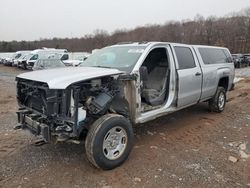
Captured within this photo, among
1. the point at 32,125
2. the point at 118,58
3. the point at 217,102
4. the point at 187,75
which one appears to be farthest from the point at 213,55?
the point at 32,125

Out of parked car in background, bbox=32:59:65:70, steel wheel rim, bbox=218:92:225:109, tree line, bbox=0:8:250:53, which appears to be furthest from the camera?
tree line, bbox=0:8:250:53

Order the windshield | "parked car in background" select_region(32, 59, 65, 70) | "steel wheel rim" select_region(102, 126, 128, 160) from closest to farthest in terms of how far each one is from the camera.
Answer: "steel wheel rim" select_region(102, 126, 128, 160), the windshield, "parked car in background" select_region(32, 59, 65, 70)

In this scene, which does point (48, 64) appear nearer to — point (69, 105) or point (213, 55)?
point (213, 55)

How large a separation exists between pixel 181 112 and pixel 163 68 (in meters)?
1.90

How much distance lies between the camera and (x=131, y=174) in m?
4.14

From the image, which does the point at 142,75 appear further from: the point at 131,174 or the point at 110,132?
the point at 131,174

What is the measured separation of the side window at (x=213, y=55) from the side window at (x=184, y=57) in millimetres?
694

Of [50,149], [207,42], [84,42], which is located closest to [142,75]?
[50,149]

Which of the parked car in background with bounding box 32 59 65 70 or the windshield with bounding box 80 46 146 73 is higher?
the windshield with bounding box 80 46 146 73

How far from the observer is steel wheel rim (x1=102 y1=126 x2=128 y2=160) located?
14.0 feet

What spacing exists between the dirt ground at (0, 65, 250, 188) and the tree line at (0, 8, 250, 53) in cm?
4779

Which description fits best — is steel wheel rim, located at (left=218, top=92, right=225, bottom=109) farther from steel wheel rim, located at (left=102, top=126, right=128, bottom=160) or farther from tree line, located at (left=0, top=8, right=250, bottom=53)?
tree line, located at (left=0, top=8, right=250, bottom=53)

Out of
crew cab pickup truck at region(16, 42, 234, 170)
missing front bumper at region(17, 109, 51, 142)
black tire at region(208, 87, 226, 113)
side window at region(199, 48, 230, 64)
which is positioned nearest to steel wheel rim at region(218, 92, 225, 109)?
black tire at region(208, 87, 226, 113)

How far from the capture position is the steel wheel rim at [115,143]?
4.27 metres
